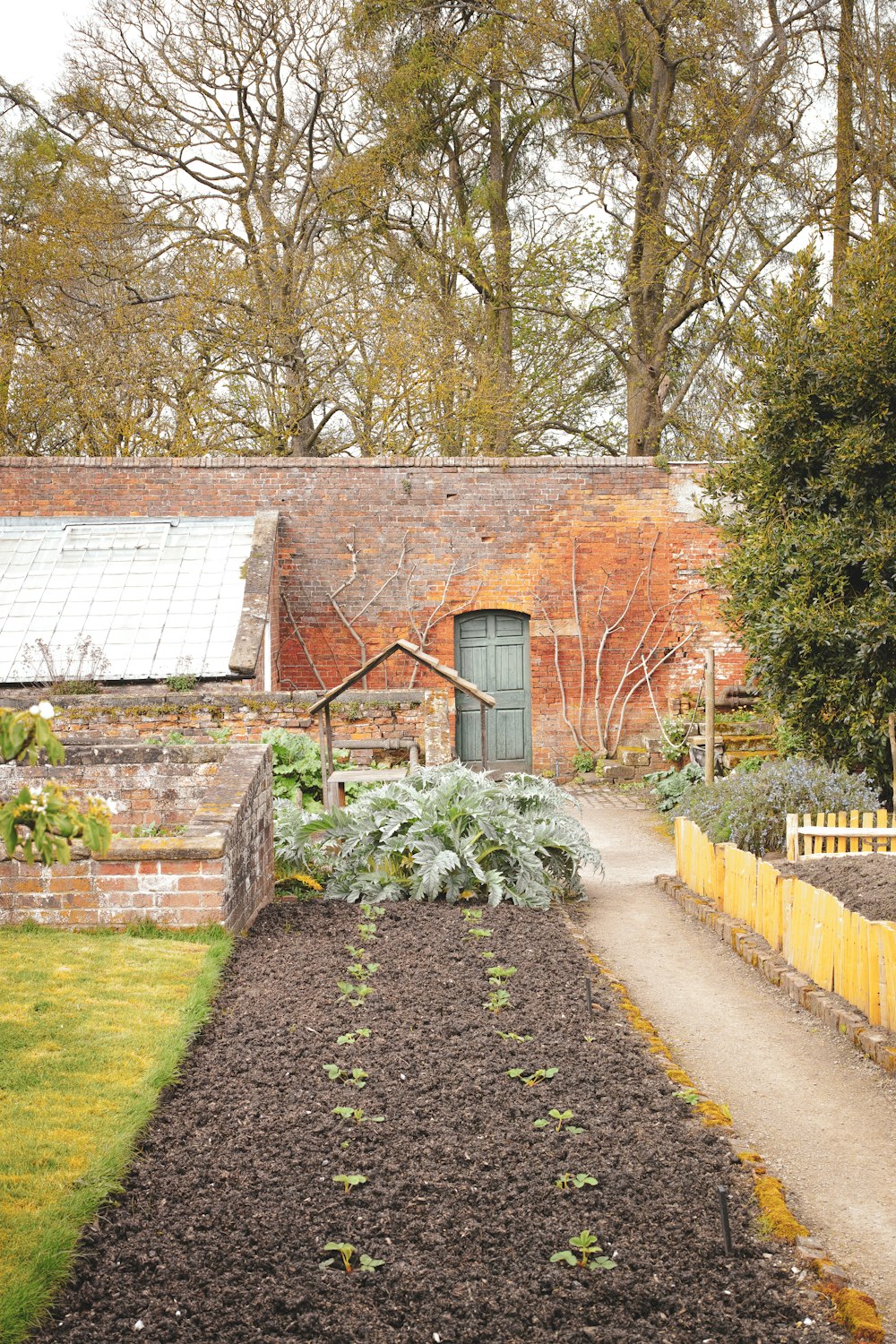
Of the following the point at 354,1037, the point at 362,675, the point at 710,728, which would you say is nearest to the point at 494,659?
the point at 710,728

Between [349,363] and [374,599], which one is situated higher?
[349,363]

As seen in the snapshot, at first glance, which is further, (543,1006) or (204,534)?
(204,534)

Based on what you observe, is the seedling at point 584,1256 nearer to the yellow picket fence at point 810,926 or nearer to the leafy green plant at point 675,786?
the yellow picket fence at point 810,926

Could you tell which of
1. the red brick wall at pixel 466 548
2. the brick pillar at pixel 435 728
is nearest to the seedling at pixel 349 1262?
the brick pillar at pixel 435 728

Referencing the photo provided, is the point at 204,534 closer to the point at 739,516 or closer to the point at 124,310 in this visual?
the point at 124,310

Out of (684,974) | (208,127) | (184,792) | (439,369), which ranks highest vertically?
(208,127)

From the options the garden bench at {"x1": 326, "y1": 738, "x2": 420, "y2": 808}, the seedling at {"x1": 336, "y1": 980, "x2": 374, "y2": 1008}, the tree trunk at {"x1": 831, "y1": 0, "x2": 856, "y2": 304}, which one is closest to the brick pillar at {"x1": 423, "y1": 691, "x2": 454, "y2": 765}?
the garden bench at {"x1": 326, "y1": 738, "x2": 420, "y2": 808}

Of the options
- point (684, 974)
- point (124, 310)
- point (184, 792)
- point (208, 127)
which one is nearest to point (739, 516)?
point (684, 974)

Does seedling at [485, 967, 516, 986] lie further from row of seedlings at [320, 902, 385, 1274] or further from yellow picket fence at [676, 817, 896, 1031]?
yellow picket fence at [676, 817, 896, 1031]

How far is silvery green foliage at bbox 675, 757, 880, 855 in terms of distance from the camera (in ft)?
28.3

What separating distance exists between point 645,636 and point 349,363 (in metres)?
7.24

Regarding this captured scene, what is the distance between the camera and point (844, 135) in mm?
15766

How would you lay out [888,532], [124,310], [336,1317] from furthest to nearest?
[124,310], [888,532], [336,1317]

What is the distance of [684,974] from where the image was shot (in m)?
6.52
